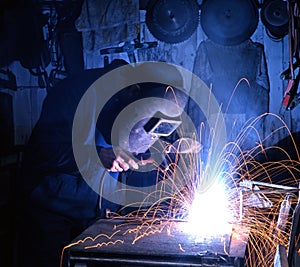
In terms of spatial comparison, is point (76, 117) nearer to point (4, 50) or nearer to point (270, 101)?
point (4, 50)

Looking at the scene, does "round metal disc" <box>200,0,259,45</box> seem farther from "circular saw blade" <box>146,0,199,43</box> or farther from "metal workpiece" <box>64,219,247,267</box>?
"metal workpiece" <box>64,219,247,267</box>

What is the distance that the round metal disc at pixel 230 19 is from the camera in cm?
418

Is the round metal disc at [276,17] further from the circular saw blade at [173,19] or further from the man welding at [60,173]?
the man welding at [60,173]

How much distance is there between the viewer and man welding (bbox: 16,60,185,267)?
289 centimetres

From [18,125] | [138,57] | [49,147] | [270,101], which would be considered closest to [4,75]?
[18,125]

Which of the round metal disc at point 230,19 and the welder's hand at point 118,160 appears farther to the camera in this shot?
the round metal disc at point 230,19

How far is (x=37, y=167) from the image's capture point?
3066 mm

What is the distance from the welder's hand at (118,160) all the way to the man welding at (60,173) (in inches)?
0.6

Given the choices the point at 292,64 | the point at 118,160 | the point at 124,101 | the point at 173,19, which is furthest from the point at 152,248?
the point at 173,19

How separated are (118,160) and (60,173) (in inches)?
28.9

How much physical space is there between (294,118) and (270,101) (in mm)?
310

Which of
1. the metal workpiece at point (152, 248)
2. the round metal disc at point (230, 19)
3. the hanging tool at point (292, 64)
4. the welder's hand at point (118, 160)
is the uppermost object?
the round metal disc at point (230, 19)

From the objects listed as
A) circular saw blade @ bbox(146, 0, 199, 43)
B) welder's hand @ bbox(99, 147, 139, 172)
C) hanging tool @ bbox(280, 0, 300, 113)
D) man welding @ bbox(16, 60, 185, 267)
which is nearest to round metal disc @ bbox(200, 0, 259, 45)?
circular saw blade @ bbox(146, 0, 199, 43)

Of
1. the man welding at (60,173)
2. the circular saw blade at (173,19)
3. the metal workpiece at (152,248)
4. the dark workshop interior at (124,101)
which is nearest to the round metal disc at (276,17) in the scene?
the dark workshop interior at (124,101)
